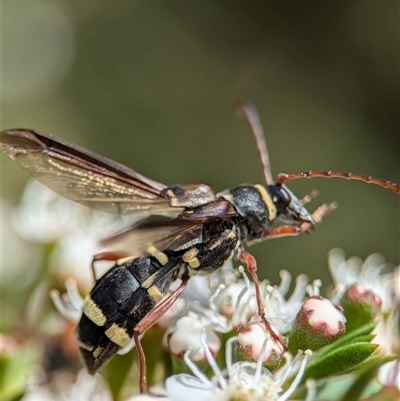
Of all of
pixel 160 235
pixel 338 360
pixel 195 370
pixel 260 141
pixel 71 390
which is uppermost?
pixel 260 141

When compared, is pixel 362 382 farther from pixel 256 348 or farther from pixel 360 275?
pixel 360 275

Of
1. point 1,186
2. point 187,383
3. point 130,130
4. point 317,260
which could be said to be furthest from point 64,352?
point 130,130

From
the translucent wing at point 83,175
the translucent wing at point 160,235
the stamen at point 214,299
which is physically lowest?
the stamen at point 214,299

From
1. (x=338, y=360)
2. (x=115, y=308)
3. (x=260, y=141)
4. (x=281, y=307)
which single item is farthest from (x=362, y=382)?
(x=260, y=141)

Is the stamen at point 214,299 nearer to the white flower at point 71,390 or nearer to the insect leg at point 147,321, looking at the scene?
the insect leg at point 147,321

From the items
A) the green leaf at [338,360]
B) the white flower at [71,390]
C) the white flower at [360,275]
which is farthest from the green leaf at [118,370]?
the white flower at [360,275]

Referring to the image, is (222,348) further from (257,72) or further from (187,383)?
(257,72)
